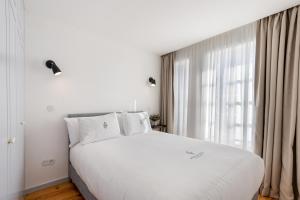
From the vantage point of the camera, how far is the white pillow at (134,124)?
2.62 meters

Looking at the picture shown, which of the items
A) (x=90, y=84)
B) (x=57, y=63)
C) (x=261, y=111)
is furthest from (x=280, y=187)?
(x=57, y=63)

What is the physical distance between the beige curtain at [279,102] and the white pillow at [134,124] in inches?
69.2

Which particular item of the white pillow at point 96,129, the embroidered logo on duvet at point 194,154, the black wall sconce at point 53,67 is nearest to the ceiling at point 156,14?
the black wall sconce at point 53,67

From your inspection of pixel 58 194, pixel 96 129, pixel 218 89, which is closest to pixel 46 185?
pixel 58 194

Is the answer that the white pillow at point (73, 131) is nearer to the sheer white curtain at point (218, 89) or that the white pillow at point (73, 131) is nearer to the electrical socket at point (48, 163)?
the electrical socket at point (48, 163)

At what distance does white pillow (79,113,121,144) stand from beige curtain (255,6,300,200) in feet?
7.01

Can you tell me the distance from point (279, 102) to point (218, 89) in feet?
2.96

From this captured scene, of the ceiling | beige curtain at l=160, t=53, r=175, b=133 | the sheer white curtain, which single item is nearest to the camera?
the ceiling

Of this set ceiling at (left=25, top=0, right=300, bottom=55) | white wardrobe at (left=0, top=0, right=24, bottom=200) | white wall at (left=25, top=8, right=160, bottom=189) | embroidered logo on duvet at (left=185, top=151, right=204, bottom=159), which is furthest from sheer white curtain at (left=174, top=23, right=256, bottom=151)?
white wardrobe at (left=0, top=0, right=24, bottom=200)

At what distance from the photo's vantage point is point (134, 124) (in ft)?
8.77

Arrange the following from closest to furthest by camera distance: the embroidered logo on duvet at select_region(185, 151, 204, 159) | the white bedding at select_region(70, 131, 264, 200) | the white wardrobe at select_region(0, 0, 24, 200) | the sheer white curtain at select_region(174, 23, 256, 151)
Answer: the white wardrobe at select_region(0, 0, 24, 200) < the white bedding at select_region(70, 131, 264, 200) < the embroidered logo on duvet at select_region(185, 151, 204, 159) < the sheer white curtain at select_region(174, 23, 256, 151)

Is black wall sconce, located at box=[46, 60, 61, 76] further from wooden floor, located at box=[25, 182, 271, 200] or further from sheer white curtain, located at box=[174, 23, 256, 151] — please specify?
sheer white curtain, located at box=[174, 23, 256, 151]

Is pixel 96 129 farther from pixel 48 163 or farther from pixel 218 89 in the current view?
pixel 218 89

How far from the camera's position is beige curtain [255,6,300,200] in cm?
186
